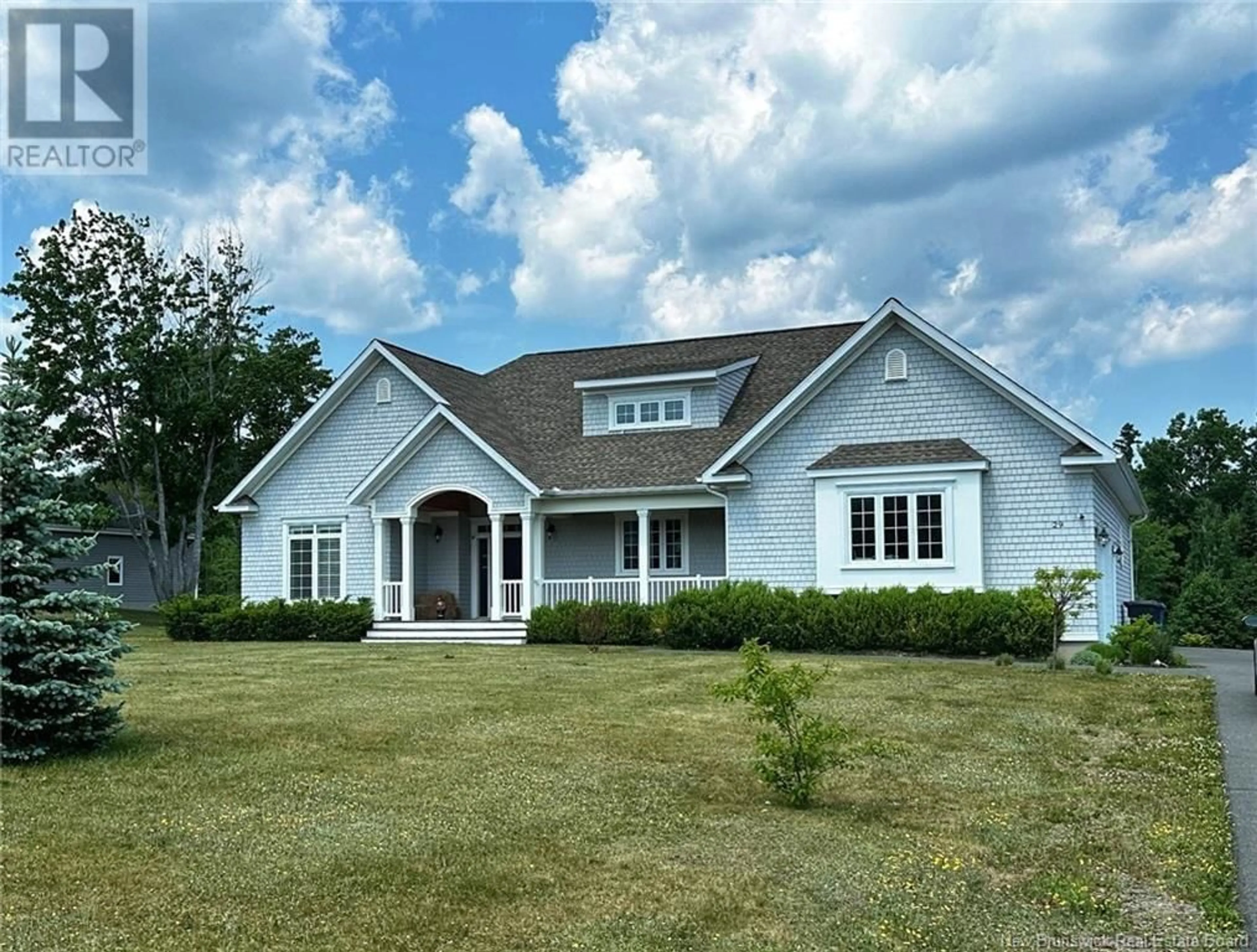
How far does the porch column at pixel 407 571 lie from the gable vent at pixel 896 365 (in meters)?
10.5

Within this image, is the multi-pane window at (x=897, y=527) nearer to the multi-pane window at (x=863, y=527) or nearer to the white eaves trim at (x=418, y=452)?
the multi-pane window at (x=863, y=527)

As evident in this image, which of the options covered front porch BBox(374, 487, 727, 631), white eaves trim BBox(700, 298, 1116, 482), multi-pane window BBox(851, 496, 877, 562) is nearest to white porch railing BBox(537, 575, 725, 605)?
covered front porch BBox(374, 487, 727, 631)

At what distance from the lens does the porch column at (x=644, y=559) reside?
23391mm

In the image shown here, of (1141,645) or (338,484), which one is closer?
(1141,645)

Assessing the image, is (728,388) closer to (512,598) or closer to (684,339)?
(684,339)

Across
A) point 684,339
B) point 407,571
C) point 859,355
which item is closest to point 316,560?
point 407,571

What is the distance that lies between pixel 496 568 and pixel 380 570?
9.18 feet

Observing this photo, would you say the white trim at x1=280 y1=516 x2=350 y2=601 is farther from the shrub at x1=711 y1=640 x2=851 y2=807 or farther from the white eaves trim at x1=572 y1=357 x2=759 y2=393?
the shrub at x1=711 y1=640 x2=851 y2=807

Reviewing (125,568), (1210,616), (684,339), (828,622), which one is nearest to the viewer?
(828,622)

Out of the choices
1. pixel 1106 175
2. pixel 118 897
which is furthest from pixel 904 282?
pixel 118 897

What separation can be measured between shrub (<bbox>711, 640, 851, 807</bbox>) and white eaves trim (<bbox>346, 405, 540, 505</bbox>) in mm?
15783

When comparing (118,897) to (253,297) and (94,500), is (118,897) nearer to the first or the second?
(94,500)

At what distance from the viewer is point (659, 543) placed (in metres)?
25.3

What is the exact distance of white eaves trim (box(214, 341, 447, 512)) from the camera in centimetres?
2630
